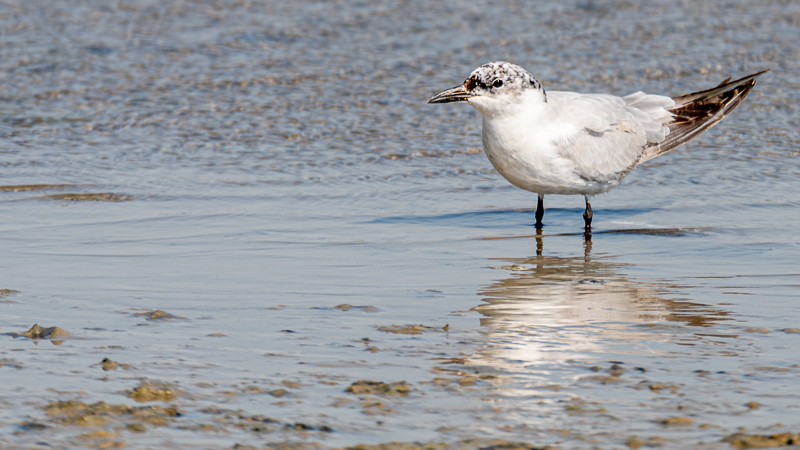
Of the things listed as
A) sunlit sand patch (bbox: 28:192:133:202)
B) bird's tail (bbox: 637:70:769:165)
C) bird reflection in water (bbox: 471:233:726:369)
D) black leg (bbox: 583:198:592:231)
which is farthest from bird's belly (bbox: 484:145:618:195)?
sunlit sand patch (bbox: 28:192:133:202)

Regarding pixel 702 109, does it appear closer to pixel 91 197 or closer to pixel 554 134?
pixel 554 134

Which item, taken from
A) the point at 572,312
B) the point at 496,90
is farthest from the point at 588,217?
the point at 572,312

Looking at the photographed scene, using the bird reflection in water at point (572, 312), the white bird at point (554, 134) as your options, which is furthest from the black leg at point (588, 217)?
the bird reflection in water at point (572, 312)

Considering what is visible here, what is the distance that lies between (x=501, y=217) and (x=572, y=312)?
2.33 metres

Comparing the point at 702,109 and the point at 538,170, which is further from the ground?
the point at 702,109

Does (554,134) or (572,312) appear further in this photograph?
(554,134)

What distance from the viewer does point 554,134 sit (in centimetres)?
651

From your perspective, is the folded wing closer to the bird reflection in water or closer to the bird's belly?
the bird's belly

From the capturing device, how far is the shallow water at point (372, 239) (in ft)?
11.6

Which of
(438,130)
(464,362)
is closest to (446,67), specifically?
(438,130)

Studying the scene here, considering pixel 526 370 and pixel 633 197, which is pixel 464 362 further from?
pixel 633 197

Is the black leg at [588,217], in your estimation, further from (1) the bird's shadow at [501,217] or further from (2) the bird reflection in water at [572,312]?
(2) the bird reflection in water at [572,312]

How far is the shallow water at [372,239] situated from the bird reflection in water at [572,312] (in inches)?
0.8

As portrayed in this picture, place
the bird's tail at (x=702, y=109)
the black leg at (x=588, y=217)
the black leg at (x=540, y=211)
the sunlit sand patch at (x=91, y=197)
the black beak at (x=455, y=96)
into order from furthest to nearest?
1. the bird's tail at (x=702, y=109)
2. the sunlit sand patch at (x=91, y=197)
3. the black leg at (x=540, y=211)
4. the black leg at (x=588, y=217)
5. the black beak at (x=455, y=96)
